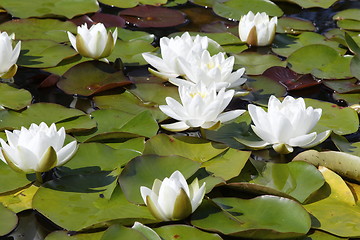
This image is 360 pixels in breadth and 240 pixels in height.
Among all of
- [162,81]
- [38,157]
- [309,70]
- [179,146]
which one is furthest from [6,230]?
[309,70]

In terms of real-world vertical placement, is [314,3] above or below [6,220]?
below

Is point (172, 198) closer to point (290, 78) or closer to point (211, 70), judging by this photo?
point (211, 70)

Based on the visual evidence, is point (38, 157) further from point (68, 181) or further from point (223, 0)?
point (223, 0)

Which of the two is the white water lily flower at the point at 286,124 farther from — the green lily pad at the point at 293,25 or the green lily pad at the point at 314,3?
the green lily pad at the point at 314,3

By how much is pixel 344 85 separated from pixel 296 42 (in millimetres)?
658

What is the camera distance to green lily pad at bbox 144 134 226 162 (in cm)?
246

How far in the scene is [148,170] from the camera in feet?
7.46

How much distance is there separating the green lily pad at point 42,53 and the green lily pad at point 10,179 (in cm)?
102

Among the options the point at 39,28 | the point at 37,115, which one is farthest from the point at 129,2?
the point at 37,115

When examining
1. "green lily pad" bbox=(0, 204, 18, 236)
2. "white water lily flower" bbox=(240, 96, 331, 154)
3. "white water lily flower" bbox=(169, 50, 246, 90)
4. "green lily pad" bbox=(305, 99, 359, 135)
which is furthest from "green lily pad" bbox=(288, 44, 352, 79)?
"green lily pad" bbox=(0, 204, 18, 236)

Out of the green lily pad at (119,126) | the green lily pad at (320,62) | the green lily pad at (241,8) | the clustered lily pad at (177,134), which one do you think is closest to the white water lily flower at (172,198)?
the clustered lily pad at (177,134)

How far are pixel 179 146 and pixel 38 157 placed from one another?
2.10 ft

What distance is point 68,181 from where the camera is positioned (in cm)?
228

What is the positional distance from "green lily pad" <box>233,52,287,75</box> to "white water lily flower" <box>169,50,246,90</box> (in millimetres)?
557
